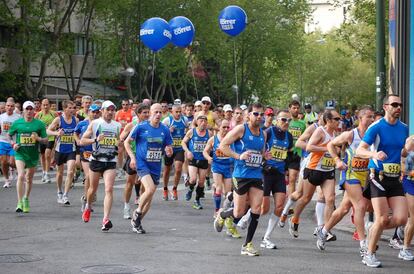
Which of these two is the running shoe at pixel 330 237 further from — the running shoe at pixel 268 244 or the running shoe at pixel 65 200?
the running shoe at pixel 65 200

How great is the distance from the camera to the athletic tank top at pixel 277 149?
12.2m

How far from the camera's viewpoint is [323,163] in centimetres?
1227

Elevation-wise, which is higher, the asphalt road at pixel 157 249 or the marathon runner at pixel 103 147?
the marathon runner at pixel 103 147

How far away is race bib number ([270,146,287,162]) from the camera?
12.2m

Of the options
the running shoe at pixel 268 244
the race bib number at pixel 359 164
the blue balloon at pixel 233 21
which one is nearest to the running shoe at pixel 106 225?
the running shoe at pixel 268 244

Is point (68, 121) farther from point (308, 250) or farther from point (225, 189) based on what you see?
point (308, 250)

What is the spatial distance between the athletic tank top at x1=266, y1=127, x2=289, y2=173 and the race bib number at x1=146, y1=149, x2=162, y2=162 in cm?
178

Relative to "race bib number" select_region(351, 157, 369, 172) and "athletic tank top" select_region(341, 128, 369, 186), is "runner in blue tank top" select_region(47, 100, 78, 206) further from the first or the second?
"race bib number" select_region(351, 157, 369, 172)

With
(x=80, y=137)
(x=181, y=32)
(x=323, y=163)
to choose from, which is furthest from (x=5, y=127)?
(x=323, y=163)

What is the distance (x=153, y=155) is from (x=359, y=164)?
3329 millimetres

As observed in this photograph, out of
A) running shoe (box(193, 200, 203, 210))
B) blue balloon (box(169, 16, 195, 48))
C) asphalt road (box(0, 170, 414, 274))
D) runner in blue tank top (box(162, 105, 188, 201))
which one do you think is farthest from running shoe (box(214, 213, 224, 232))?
blue balloon (box(169, 16, 195, 48))

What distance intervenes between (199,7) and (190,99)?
1366 cm

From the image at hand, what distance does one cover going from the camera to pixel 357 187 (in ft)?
36.2

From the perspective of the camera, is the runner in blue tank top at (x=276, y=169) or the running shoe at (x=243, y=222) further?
the running shoe at (x=243, y=222)
